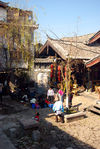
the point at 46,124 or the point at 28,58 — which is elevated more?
the point at 28,58

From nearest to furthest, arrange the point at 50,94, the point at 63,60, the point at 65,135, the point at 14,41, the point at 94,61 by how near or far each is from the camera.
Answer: the point at 65,135 → the point at 50,94 → the point at 94,61 → the point at 14,41 → the point at 63,60

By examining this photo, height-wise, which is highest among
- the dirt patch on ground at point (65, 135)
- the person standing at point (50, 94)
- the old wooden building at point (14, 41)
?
the old wooden building at point (14, 41)

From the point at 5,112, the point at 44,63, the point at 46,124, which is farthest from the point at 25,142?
the point at 44,63

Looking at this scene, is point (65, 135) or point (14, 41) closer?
point (65, 135)

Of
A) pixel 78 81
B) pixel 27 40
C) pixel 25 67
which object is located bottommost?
pixel 78 81

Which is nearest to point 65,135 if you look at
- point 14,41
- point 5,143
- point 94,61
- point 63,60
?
→ point 5,143

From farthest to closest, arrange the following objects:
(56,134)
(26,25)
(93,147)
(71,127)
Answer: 1. (26,25)
2. (71,127)
3. (56,134)
4. (93,147)

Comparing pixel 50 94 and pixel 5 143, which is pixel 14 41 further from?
pixel 5 143

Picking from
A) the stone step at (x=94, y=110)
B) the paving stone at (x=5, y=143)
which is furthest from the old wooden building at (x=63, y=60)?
the paving stone at (x=5, y=143)

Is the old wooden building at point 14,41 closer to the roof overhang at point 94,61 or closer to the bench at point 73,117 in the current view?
the roof overhang at point 94,61

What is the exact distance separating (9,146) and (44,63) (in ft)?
37.2

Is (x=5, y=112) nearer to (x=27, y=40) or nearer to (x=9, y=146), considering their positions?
(x=9, y=146)

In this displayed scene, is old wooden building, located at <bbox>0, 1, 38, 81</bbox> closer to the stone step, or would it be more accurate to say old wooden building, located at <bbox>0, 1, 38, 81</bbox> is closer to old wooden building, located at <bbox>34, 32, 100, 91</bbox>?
old wooden building, located at <bbox>34, 32, 100, 91</bbox>

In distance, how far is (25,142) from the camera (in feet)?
19.8
